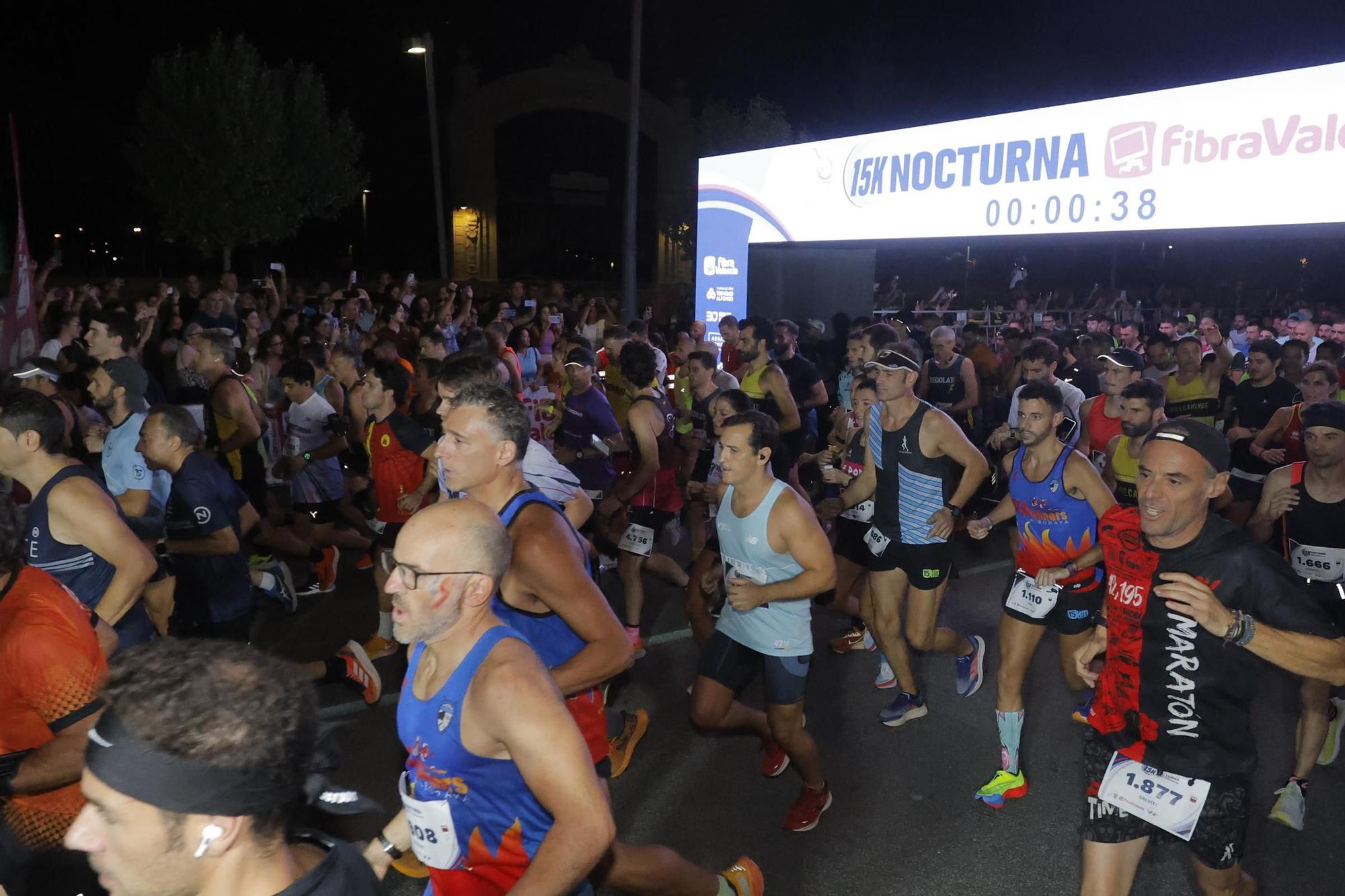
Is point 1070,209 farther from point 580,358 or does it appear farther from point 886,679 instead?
point 886,679

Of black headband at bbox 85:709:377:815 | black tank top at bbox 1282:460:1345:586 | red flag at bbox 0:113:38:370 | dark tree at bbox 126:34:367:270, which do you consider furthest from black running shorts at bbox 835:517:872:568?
dark tree at bbox 126:34:367:270

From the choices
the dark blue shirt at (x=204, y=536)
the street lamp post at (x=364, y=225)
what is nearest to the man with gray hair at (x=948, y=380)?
the dark blue shirt at (x=204, y=536)

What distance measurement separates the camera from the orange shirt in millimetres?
2609

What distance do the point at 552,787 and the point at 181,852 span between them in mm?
730

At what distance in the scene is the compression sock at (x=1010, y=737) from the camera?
4594 millimetres

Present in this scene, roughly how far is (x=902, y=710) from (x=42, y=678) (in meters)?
4.15

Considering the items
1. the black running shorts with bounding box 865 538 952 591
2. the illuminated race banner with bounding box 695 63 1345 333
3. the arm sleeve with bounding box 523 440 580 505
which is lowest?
the black running shorts with bounding box 865 538 952 591

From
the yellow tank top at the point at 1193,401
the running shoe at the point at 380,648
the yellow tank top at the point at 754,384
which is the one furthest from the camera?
the yellow tank top at the point at 1193,401

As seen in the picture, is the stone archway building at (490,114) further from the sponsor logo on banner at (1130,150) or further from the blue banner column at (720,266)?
the sponsor logo on banner at (1130,150)

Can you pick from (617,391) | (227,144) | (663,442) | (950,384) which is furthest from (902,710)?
(227,144)

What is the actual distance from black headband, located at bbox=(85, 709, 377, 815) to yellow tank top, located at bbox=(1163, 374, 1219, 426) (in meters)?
8.54

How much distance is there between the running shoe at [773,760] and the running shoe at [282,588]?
11.7ft

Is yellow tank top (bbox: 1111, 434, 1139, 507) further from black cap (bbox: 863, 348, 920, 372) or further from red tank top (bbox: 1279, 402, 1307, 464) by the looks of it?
black cap (bbox: 863, 348, 920, 372)

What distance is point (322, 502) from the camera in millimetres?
7664
